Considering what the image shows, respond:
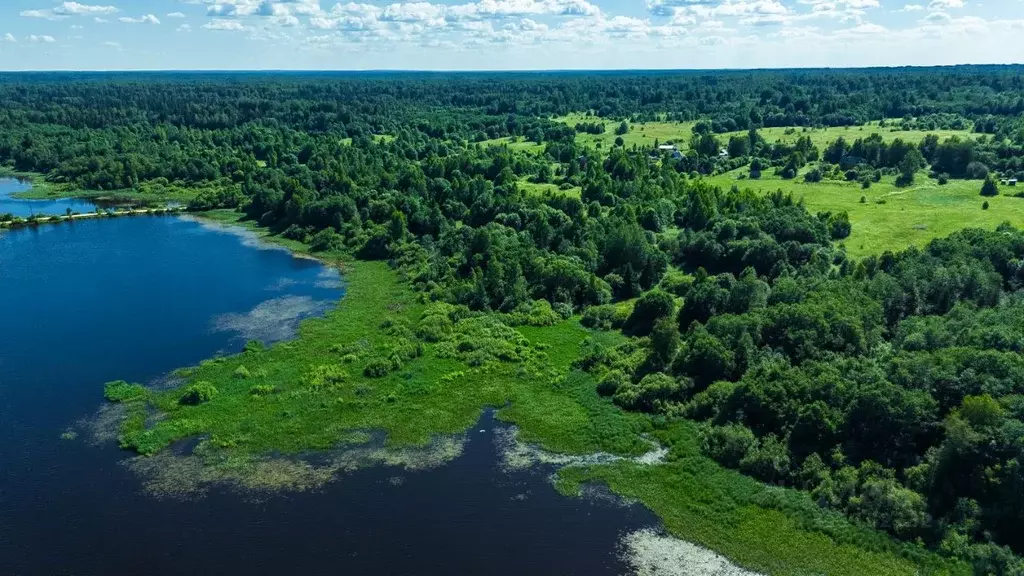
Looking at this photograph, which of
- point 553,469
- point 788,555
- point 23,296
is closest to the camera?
point 788,555

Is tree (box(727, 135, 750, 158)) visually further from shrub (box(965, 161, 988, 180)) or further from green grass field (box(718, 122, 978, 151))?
shrub (box(965, 161, 988, 180))

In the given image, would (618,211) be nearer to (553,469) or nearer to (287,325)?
(287,325)

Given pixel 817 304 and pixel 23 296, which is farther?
pixel 23 296

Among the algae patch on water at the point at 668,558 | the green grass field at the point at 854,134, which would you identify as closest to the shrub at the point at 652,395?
the algae patch on water at the point at 668,558

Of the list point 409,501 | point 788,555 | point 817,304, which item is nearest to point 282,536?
point 409,501

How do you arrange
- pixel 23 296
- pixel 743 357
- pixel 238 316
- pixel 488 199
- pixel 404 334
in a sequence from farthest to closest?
1. pixel 488 199
2. pixel 23 296
3. pixel 238 316
4. pixel 404 334
5. pixel 743 357

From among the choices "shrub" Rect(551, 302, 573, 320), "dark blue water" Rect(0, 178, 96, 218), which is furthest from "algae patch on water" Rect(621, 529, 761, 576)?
"dark blue water" Rect(0, 178, 96, 218)

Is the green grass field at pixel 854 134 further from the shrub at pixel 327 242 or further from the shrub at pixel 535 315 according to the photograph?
the shrub at pixel 535 315
